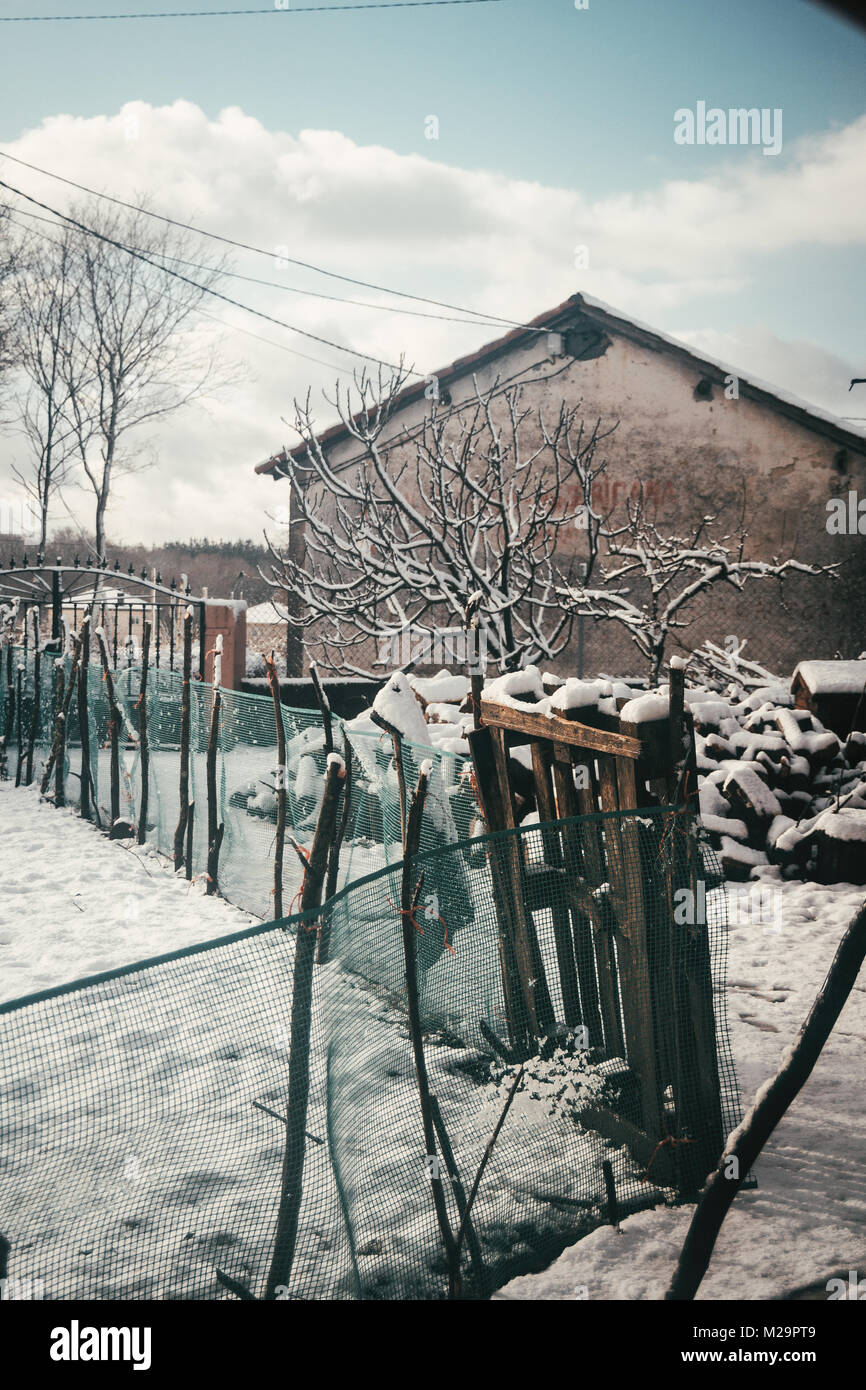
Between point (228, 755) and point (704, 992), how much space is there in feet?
15.2

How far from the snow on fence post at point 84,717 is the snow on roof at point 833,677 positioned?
675cm

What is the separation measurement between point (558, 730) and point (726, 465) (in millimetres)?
12888

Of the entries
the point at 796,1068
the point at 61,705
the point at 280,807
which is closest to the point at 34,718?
the point at 61,705

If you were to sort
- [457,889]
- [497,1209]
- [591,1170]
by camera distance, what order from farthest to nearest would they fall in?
[457,889]
[591,1170]
[497,1209]

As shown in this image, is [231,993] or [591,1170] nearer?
[231,993]

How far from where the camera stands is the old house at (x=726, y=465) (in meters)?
14.9

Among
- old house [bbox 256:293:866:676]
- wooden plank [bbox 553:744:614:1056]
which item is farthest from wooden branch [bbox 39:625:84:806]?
wooden plank [bbox 553:744:614:1056]

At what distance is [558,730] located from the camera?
359 centimetres

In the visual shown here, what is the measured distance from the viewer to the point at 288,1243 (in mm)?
2545

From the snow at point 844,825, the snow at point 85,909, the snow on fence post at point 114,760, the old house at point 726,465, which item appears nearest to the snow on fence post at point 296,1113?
the snow at point 85,909

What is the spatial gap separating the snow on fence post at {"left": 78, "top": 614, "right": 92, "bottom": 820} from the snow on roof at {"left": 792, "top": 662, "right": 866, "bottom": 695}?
6.75 metres
